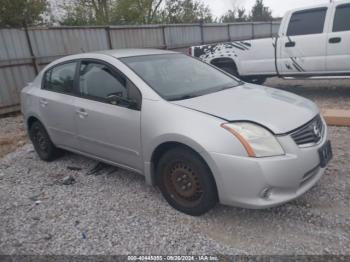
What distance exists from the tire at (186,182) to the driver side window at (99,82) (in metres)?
0.86

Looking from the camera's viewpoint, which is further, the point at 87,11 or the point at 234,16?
the point at 234,16

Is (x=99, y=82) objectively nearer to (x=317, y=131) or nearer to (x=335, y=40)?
(x=317, y=131)

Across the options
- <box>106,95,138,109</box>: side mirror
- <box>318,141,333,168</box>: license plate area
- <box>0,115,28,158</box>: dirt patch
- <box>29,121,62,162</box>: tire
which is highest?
<box>106,95,138,109</box>: side mirror

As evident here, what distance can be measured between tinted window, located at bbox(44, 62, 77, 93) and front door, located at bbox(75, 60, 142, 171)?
0.70 ft

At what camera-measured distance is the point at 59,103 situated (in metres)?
3.98

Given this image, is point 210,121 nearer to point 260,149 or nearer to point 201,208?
point 260,149

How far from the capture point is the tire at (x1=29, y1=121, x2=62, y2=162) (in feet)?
14.9

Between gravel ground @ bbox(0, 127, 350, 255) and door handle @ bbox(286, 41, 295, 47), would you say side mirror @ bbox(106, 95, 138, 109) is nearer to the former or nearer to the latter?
gravel ground @ bbox(0, 127, 350, 255)

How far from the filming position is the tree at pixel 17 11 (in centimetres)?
1174

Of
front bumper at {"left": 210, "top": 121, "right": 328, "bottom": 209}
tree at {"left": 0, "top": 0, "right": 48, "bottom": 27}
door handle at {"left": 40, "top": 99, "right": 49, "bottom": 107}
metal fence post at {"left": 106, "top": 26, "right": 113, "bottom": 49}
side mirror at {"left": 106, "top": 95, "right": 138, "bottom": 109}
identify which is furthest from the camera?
tree at {"left": 0, "top": 0, "right": 48, "bottom": 27}

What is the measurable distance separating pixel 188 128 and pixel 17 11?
12108mm

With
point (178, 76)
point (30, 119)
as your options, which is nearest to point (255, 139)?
point (178, 76)

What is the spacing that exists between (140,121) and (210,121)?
0.76 metres

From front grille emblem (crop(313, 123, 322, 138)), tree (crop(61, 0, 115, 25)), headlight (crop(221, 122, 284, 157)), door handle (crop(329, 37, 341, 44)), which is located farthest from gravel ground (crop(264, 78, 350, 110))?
tree (crop(61, 0, 115, 25))
